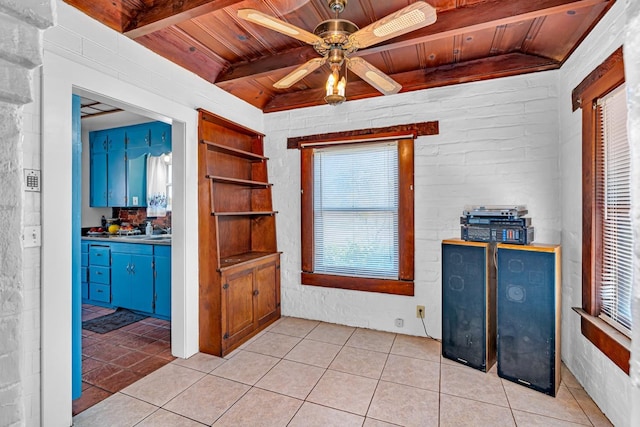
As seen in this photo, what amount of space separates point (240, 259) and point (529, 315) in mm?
2438

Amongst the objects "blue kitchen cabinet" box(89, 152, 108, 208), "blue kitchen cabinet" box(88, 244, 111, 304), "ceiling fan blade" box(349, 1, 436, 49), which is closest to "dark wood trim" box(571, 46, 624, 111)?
"ceiling fan blade" box(349, 1, 436, 49)

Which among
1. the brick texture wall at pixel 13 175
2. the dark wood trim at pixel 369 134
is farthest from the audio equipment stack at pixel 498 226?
the brick texture wall at pixel 13 175

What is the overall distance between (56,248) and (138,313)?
232 centimetres

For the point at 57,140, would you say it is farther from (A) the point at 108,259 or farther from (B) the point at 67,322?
(A) the point at 108,259

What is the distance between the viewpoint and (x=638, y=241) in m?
0.33

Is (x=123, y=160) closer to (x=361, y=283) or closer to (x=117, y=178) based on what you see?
(x=117, y=178)

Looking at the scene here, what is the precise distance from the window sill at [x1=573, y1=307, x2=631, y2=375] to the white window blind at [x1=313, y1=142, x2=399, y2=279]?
147cm

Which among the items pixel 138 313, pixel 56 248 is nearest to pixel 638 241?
pixel 56 248

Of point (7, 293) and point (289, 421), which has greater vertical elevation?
point (7, 293)

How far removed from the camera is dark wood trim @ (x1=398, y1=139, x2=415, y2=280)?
3139 millimetres

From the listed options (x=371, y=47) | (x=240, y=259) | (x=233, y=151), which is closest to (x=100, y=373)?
(x=240, y=259)

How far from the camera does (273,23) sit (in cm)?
165

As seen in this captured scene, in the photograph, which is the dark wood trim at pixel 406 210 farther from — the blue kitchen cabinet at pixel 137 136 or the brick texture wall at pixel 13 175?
the blue kitchen cabinet at pixel 137 136

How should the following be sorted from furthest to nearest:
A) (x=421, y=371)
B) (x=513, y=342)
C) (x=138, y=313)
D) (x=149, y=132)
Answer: (x=149, y=132) → (x=138, y=313) → (x=421, y=371) → (x=513, y=342)
